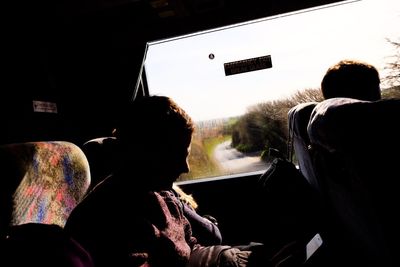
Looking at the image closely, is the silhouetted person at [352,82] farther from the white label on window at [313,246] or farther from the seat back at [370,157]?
the white label on window at [313,246]

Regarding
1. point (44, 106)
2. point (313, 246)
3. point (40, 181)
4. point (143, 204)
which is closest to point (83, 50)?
point (44, 106)

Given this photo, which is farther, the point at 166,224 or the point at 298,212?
the point at 298,212

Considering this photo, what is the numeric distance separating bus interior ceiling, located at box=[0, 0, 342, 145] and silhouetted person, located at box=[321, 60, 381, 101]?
1050 millimetres

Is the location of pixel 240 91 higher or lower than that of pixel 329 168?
higher

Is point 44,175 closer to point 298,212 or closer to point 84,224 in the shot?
point 84,224

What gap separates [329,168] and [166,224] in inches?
31.6

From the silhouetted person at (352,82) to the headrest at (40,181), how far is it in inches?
63.5

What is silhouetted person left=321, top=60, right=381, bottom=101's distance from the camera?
190 centimetres

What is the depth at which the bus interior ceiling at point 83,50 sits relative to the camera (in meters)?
2.70

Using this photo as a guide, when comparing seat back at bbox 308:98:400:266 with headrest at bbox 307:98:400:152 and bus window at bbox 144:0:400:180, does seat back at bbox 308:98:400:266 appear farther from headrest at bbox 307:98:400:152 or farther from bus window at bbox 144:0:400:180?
bus window at bbox 144:0:400:180

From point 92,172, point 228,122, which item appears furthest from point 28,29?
point 228,122

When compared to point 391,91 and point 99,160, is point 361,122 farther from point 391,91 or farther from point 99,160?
point 391,91

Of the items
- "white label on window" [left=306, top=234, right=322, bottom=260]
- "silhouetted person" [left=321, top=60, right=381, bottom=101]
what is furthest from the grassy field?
"white label on window" [left=306, top=234, right=322, bottom=260]

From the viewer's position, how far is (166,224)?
1218 millimetres
